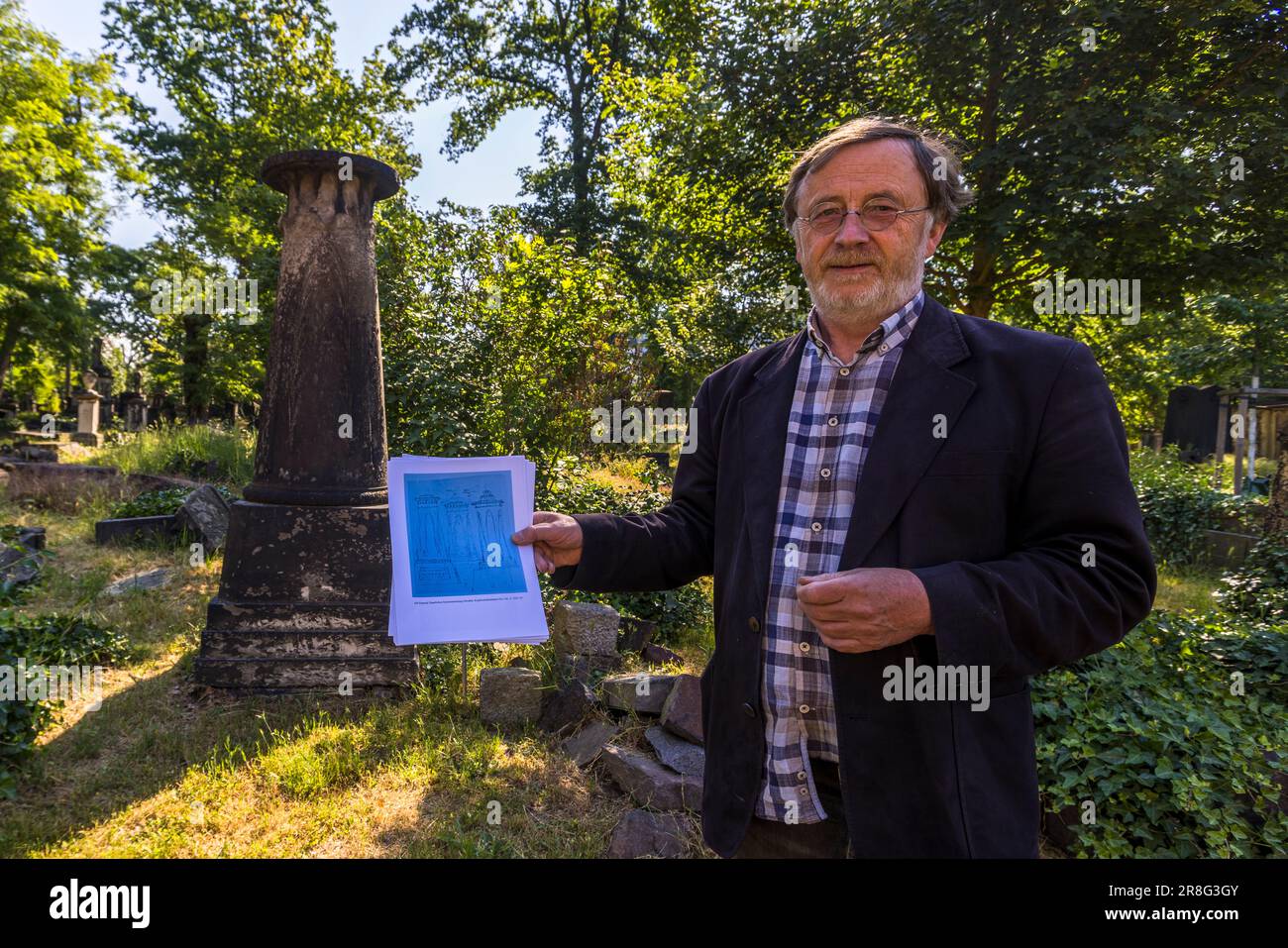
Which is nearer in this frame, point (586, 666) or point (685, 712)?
point (685, 712)

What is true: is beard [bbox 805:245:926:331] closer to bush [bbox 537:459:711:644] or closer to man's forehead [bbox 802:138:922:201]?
man's forehead [bbox 802:138:922:201]

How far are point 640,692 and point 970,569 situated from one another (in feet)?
11.7

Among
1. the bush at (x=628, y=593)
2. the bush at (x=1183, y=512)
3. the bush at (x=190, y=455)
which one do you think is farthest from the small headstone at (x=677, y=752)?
the bush at (x=190, y=455)

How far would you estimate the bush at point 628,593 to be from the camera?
6.43 meters

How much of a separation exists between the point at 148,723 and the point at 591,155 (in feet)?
70.7

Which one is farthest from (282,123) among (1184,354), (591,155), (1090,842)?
(1090,842)

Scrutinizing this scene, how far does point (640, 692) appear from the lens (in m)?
4.62

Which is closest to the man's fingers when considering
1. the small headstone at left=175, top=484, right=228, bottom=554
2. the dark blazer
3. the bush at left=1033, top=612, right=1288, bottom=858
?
the dark blazer

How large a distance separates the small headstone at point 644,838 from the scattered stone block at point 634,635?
2.27 metres

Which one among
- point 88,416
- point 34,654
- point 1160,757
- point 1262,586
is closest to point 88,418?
point 88,416

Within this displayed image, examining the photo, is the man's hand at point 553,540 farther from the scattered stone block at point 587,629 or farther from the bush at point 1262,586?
the bush at point 1262,586

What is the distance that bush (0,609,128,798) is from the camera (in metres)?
3.74

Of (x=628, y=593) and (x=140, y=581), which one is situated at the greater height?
(x=628, y=593)

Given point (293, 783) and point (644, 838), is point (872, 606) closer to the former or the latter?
point (644, 838)
